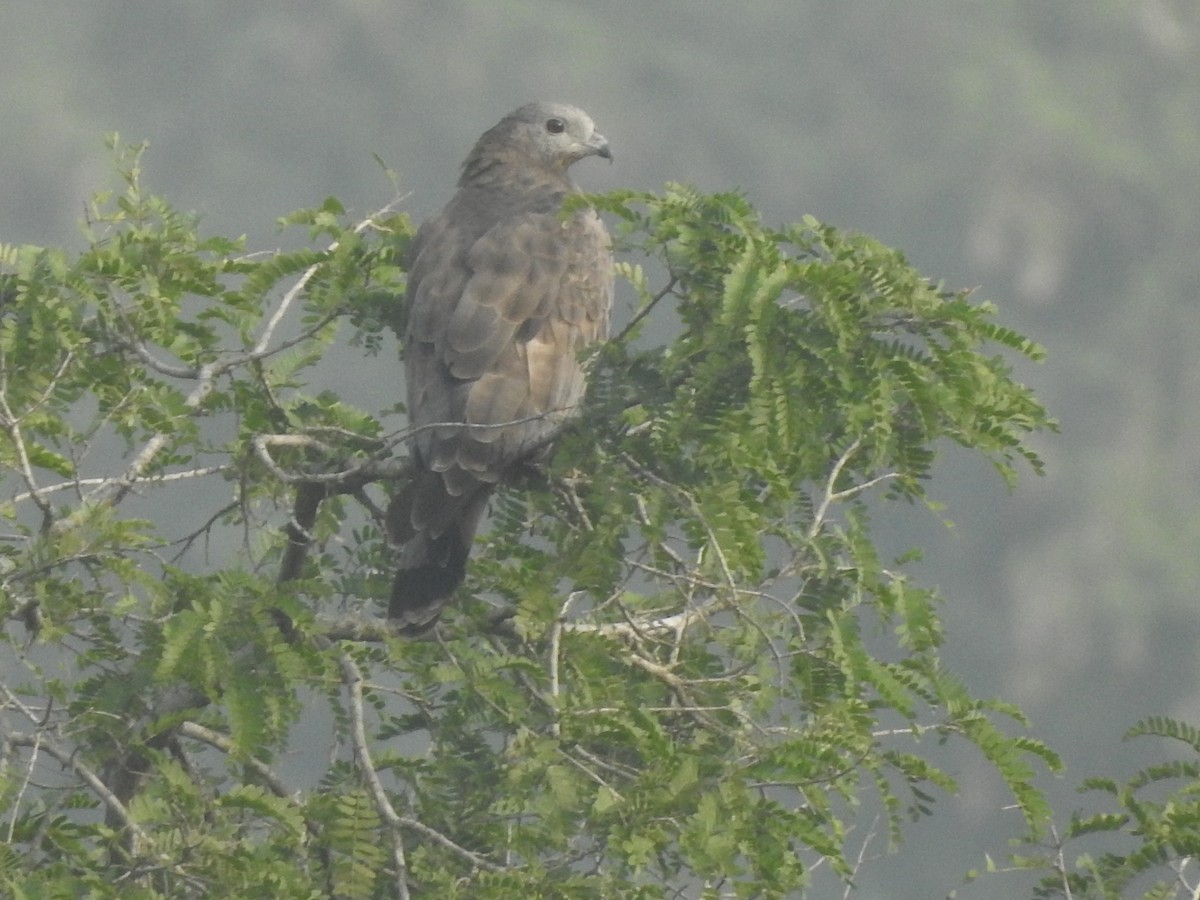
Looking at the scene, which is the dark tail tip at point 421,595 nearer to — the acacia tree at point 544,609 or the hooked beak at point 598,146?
the acacia tree at point 544,609

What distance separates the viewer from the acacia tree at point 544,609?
189 inches

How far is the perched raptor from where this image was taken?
20.9 feet

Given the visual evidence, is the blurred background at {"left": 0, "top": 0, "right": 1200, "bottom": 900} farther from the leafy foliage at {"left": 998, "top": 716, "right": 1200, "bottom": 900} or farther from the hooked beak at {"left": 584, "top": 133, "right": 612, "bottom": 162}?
the leafy foliage at {"left": 998, "top": 716, "right": 1200, "bottom": 900}

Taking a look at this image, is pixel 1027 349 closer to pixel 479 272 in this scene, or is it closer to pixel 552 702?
pixel 552 702

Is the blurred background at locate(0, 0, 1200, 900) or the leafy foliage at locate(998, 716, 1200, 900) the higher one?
the blurred background at locate(0, 0, 1200, 900)

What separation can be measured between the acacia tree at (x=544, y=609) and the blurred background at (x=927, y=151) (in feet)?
120

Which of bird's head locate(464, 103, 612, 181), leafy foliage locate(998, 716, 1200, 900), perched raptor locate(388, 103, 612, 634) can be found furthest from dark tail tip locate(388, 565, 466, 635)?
bird's head locate(464, 103, 612, 181)

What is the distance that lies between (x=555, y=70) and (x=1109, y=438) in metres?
22.3

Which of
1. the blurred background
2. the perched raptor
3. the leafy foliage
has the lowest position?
the leafy foliage

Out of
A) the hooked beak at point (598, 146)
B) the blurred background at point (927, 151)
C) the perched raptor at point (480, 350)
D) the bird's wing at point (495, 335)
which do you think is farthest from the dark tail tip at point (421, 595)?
the blurred background at point (927, 151)

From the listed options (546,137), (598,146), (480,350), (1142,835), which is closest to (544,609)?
(1142,835)

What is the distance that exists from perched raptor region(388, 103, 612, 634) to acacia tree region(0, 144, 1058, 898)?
0.20 m

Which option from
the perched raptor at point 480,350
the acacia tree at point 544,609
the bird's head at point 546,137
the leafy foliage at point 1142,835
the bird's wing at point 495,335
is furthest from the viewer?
the bird's head at point 546,137

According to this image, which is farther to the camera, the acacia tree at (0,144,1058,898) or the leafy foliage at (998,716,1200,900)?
the leafy foliage at (998,716,1200,900)
